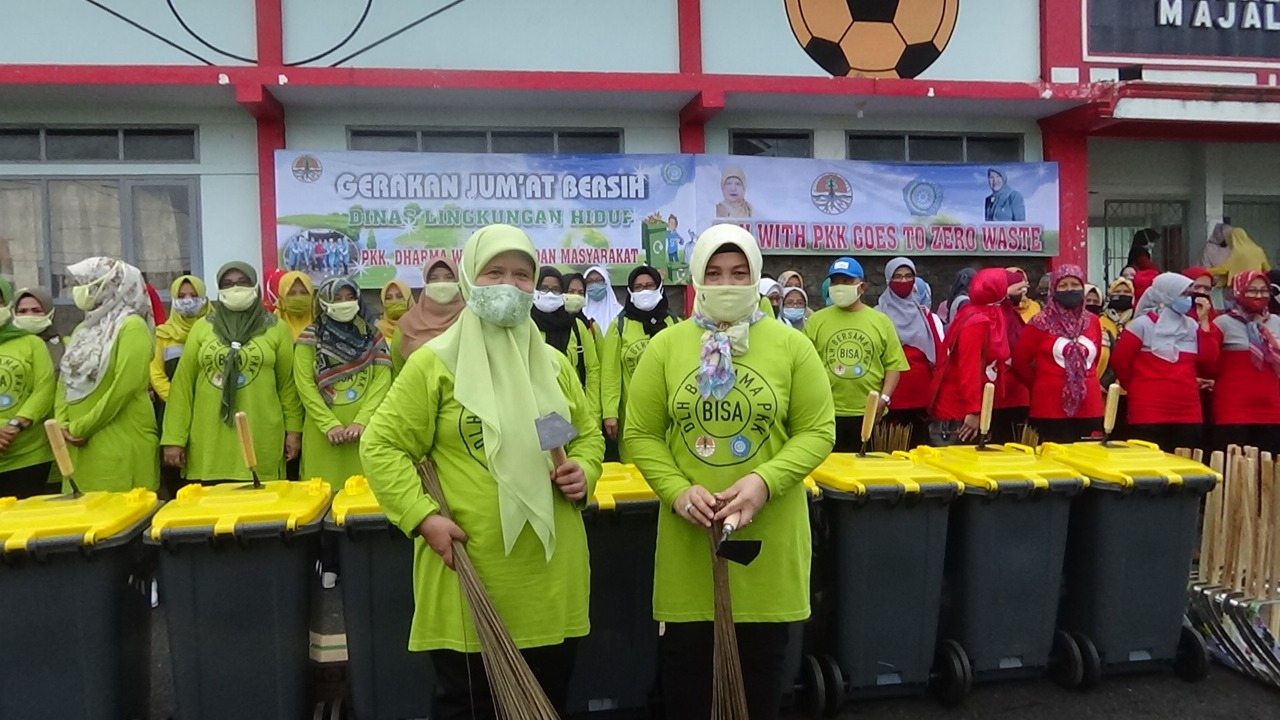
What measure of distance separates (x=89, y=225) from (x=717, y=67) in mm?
6131

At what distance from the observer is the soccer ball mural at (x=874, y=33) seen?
867 cm

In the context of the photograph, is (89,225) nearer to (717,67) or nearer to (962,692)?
(717,67)

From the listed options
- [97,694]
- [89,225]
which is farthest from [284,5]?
[97,694]

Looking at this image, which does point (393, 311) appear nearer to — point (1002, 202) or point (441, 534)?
point (441, 534)

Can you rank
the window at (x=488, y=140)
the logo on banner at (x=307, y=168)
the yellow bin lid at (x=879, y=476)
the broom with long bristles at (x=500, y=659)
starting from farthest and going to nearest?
the window at (x=488, y=140), the logo on banner at (x=307, y=168), the yellow bin lid at (x=879, y=476), the broom with long bristles at (x=500, y=659)

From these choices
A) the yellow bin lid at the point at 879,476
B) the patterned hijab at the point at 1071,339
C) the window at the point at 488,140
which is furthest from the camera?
the window at the point at 488,140

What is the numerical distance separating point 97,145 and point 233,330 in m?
4.56

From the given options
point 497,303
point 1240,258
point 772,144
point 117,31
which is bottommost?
point 497,303

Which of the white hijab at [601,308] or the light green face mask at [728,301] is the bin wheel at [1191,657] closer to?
the light green face mask at [728,301]

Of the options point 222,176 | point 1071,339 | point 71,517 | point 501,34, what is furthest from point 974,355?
point 222,176

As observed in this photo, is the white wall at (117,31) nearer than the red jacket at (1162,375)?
No

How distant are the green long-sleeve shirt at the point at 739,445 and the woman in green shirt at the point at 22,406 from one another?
3582 mm

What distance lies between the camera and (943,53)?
350 inches

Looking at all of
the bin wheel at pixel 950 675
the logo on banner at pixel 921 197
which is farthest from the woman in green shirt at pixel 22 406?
the logo on banner at pixel 921 197
